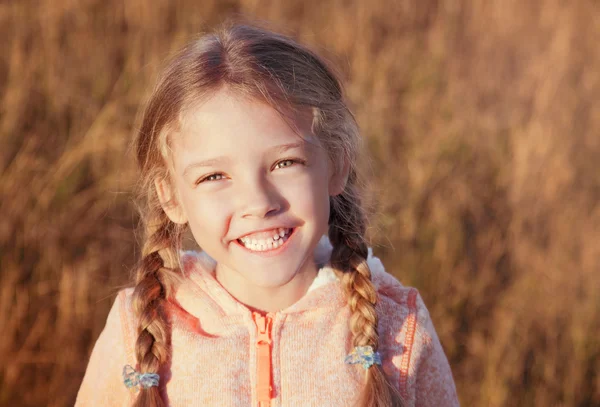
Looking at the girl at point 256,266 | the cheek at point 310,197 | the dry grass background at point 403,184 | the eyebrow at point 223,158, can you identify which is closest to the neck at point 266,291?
the girl at point 256,266

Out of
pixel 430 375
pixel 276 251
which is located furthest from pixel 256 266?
pixel 430 375

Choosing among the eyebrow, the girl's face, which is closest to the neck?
the girl's face

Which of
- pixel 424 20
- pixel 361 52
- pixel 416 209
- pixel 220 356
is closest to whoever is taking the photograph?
pixel 220 356

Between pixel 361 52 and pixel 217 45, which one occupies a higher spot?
pixel 361 52

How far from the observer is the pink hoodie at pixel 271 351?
1.87 metres

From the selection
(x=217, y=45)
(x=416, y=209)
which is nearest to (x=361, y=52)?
(x=416, y=209)

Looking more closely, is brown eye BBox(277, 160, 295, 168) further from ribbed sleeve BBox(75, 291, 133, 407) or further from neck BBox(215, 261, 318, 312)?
ribbed sleeve BBox(75, 291, 133, 407)

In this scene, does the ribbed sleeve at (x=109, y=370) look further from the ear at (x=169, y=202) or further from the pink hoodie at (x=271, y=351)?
the ear at (x=169, y=202)

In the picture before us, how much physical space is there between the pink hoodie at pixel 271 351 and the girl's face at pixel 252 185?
0.49 ft

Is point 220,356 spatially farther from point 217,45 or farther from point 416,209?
point 416,209

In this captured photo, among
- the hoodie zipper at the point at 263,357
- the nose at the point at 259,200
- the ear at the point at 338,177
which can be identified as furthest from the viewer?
the ear at the point at 338,177

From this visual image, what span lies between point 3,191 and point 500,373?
2046 millimetres

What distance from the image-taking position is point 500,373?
125 inches

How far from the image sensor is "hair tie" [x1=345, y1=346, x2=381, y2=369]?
1.86 metres
